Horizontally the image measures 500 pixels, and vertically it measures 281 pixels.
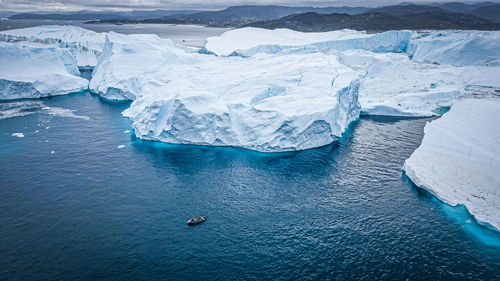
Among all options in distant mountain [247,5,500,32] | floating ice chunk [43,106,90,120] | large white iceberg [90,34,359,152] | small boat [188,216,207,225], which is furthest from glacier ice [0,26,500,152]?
distant mountain [247,5,500,32]

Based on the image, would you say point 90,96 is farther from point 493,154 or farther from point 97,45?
point 493,154

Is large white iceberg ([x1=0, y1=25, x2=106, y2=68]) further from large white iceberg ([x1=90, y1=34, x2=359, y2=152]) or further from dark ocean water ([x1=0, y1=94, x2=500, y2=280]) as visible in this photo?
dark ocean water ([x1=0, y1=94, x2=500, y2=280])

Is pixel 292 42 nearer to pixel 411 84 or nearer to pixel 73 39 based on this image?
pixel 411 84

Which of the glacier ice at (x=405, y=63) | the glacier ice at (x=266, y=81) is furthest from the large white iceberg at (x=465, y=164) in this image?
the glacier ice at (x=405, y=63)

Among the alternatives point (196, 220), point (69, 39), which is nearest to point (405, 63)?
point (196, 220)

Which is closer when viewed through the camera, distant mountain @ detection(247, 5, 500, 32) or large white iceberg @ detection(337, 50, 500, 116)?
large white iceberg @ detection(337, 50, 500, 116)

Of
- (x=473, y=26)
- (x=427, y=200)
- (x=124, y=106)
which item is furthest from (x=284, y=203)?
(x=473, y=26)
